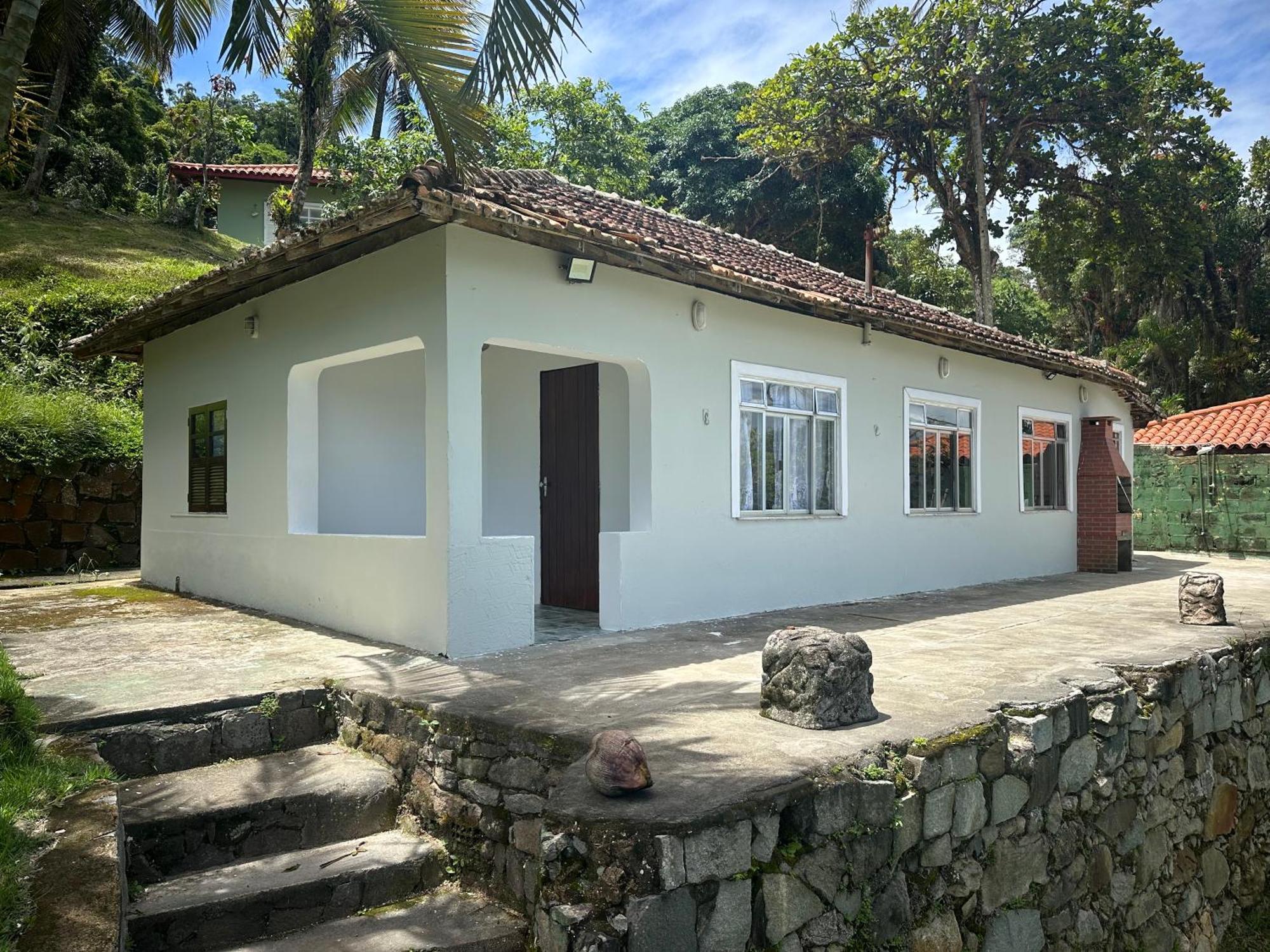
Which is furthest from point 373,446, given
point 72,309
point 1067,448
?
point 72,309

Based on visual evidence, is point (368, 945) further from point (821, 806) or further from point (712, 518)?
point (712, 518)

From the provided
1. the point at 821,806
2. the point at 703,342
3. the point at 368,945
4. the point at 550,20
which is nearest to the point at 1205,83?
the point at 703,342

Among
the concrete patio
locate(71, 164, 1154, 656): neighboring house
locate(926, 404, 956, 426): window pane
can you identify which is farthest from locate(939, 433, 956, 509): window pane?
the concrete patio

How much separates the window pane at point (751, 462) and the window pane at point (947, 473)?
141 inches

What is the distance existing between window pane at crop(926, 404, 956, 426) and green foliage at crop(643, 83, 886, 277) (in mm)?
13804

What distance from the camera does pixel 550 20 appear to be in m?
5.42

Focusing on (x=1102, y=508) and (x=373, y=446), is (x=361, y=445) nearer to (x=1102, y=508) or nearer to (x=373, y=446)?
(x=373, y=446)

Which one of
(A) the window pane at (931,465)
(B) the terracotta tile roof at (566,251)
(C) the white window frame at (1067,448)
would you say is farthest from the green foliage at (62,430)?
(C) the white window frame at (1067,448)

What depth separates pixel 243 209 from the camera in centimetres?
3158

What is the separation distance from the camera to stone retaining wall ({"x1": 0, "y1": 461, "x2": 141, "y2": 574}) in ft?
39.8

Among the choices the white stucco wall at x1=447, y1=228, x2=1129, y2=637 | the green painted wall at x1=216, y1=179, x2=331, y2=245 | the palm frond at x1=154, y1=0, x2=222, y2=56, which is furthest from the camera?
the green painted wall at x1=216, y1=179, x2=331, y2=245

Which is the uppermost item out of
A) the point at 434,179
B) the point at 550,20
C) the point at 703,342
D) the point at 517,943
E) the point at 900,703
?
the point at 550,20

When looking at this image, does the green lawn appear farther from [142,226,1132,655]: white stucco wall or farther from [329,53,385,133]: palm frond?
[142,226,1132,655]: white stucco wall

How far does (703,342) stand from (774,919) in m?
5.66
